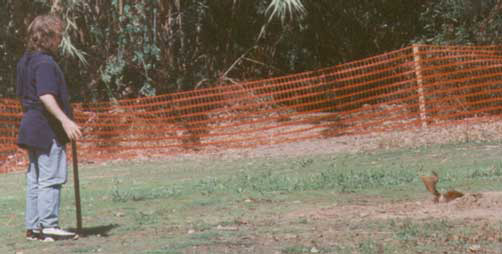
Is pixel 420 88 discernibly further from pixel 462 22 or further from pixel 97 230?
pixel 97 230

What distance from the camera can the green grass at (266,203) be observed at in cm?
→ 634

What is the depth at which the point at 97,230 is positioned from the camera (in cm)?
757

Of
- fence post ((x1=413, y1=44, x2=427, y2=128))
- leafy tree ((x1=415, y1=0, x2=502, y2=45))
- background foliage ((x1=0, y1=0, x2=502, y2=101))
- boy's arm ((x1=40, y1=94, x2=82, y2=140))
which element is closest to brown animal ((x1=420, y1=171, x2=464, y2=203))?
boy's arm ((x1=40, y1=94, x2=82, y2=140))

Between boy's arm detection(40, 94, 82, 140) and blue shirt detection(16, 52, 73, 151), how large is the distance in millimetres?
64

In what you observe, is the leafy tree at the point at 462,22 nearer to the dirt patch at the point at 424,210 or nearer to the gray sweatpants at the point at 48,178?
the dirt patch at the point at 424,210

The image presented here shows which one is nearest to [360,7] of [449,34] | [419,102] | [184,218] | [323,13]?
[323,13]

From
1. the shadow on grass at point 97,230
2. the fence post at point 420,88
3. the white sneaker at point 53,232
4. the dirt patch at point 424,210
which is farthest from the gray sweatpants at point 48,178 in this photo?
the fence post at point 420,88

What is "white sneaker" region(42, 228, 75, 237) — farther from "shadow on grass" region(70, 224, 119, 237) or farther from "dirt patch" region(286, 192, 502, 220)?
"dirt patch" region(286, 192, 502, 220)

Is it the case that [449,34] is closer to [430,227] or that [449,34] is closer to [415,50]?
[415,50]

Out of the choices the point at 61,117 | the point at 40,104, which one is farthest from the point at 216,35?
the point at 61,117

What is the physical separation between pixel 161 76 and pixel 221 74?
1653 millimetres

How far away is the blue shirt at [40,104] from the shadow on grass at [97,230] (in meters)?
0.80

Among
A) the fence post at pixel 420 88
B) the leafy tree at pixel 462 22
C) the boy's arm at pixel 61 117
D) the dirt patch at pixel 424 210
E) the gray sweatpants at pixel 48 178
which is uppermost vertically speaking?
the leafy tree at pixel 462 22

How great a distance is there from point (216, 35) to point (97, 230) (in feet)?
47.0
